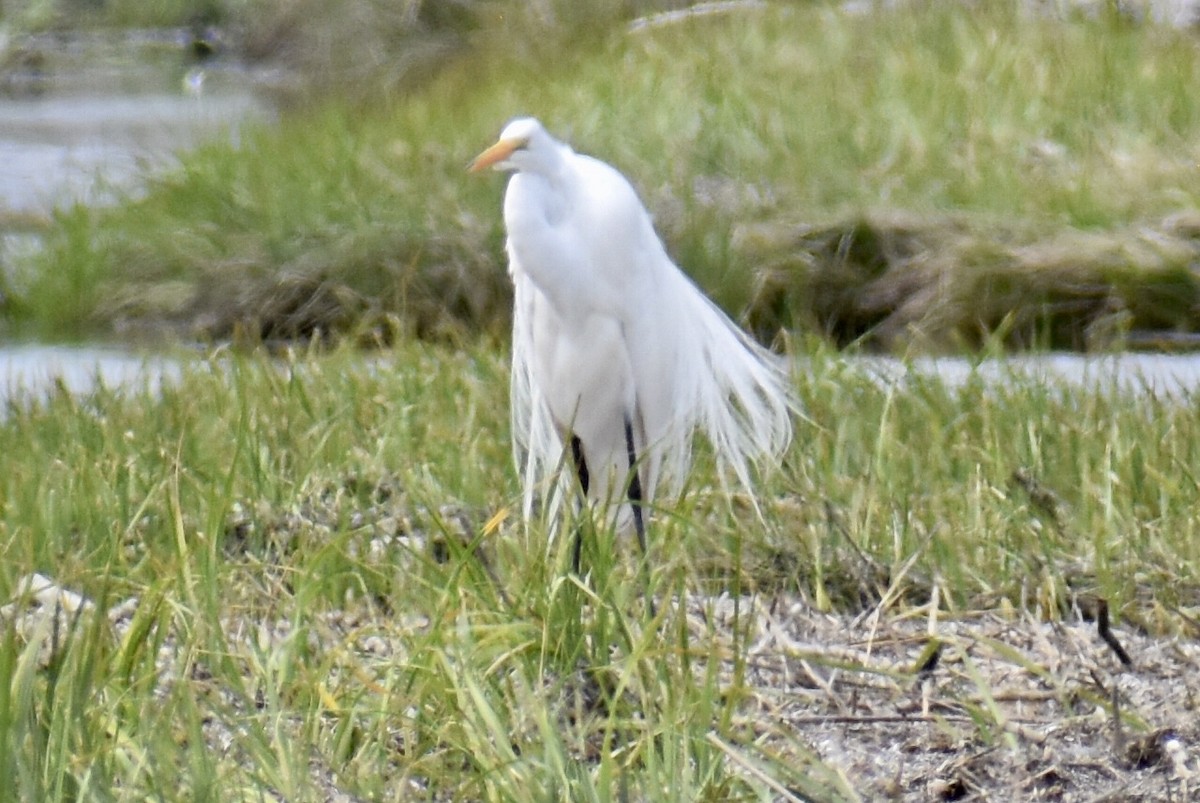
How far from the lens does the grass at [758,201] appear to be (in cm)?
603

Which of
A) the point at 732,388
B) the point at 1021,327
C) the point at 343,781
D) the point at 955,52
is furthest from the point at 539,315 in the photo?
the point at 955,52

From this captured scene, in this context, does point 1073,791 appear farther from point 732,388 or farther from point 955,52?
point 955,52

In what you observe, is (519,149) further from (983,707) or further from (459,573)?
(983,707)

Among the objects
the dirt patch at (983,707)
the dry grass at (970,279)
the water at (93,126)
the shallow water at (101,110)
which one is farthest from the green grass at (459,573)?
the shallow water at (101,110)

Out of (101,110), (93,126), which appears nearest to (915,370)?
(93,126)

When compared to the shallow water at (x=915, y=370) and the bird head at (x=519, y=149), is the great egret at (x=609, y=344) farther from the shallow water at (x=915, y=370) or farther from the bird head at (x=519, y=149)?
the shallow water at (x=915, y=370)

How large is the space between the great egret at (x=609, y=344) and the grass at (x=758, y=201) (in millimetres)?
1944

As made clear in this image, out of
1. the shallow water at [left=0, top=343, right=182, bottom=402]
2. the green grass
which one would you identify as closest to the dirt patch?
the green grass

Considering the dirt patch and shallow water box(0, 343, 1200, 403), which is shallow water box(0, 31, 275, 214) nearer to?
shallow water box(0, 343, 1200, 403)

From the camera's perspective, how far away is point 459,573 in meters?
2.07

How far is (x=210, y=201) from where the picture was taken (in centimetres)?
696

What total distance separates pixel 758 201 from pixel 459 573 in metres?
4.59

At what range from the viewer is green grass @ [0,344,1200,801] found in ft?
5.75

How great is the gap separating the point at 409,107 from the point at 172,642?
648cm
